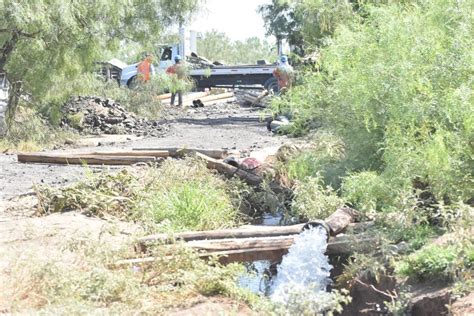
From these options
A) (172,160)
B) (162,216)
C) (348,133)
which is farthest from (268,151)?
(162,216)

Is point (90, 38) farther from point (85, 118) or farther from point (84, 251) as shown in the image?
point (84, 251)

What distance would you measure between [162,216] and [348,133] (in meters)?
2.71

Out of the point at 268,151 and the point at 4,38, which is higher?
the point at 4,38

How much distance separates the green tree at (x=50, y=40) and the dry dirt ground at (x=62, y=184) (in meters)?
2.00

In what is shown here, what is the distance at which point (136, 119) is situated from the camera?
77.5 ft

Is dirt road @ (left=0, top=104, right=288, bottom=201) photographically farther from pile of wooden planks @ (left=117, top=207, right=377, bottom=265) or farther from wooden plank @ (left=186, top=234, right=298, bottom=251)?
wooden plank @ (left=186, top=234, right=298, bottom=251)

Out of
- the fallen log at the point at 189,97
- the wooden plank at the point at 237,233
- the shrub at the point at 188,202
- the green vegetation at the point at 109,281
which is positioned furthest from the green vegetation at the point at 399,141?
the fallen log at the point at 189,97

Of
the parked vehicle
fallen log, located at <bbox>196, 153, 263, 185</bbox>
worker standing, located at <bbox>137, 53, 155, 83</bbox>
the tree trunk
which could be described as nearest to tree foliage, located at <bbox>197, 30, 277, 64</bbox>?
the parked vehicle

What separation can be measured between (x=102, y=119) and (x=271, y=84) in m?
10.7

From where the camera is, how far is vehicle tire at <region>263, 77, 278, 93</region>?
30619 mm

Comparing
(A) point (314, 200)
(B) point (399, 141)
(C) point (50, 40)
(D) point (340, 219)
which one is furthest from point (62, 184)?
(C) point (50, 40)

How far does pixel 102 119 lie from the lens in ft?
73.2

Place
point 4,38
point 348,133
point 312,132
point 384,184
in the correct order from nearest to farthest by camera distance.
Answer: point 384,184, point 348,133, point 312,132, point 4,38

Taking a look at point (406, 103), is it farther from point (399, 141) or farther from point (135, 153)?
point (135, 153)
